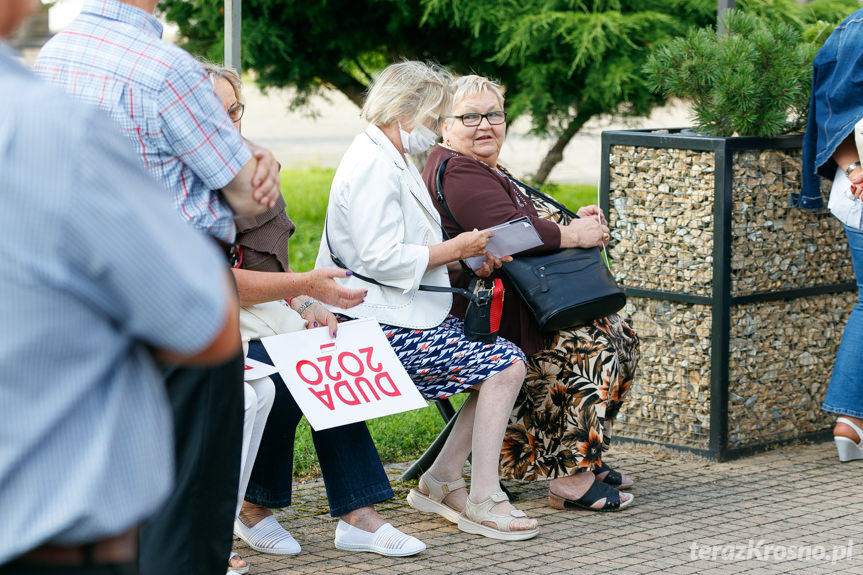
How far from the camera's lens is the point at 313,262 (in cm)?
973

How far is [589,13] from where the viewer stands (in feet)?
34.6

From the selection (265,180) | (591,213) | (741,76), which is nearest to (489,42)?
(741,76)

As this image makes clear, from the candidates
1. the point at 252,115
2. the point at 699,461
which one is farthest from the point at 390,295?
the point at 252,115

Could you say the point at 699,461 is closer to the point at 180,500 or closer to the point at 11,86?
the point at 180,500

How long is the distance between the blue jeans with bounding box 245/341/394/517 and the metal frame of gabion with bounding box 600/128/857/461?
1813 mm

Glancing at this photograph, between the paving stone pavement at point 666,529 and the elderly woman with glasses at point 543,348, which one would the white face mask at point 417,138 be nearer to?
the elderly woman with glasses at point 543,348

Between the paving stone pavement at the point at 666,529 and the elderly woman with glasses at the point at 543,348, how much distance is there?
17 centimetres

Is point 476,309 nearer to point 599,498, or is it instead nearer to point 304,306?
point 304,306

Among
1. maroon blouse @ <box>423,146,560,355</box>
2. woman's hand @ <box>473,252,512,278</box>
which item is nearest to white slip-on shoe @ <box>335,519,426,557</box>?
maroon blouse @ <box>423,146,560,355</box>

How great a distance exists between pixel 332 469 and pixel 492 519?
23.9 inches

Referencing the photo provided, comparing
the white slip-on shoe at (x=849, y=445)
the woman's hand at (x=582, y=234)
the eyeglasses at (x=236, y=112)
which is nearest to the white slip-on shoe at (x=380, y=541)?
the woman's hand at (x=582, y=234)

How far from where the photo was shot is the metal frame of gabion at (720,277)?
4.99 m

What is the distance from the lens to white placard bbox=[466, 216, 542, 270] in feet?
13.9

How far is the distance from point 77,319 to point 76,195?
0.52ft
